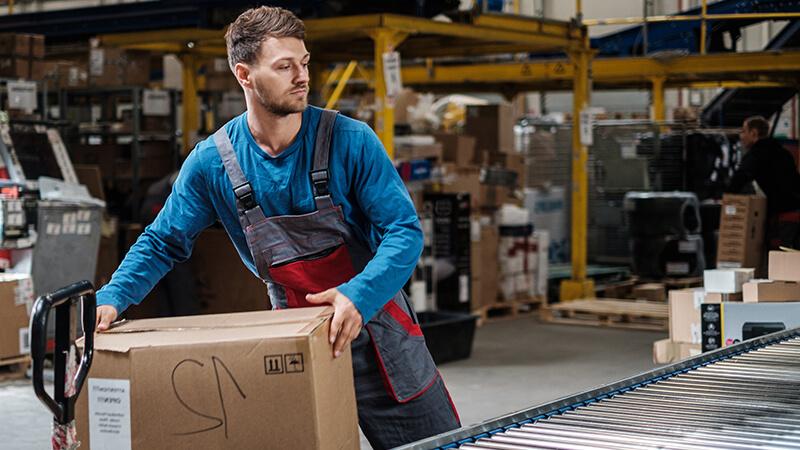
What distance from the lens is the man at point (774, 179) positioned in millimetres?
10102

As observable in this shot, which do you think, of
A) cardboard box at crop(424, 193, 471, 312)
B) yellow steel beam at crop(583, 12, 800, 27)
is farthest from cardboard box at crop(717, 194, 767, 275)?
yellow steel beam at crop(583, 12, 800, 27)

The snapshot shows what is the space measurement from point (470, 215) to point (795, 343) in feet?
23.5

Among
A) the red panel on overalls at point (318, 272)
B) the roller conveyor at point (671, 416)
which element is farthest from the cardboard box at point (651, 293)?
the red panel on overalls at point (318, 272)

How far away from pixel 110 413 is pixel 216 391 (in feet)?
0.83

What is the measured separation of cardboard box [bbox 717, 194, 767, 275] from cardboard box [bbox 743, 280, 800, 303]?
347 cm

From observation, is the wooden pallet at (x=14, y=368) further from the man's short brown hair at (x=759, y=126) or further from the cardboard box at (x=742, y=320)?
the man's short brown hair at (x=759, y=126)

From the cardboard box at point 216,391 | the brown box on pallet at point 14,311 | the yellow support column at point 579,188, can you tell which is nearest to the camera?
the cardboard box at point 216,391

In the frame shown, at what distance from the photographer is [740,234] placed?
9.73 meters

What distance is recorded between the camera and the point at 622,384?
10.4 feet

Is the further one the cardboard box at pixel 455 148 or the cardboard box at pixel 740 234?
the cardboard box at pixel 455 148

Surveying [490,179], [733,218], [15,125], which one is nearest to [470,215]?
[490,179]

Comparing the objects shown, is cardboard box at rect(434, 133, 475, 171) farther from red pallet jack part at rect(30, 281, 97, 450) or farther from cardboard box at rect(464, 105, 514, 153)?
red pallet jack part at rect(30, 281, 97, 450)

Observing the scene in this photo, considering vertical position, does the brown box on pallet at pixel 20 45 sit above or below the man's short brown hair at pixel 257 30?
above

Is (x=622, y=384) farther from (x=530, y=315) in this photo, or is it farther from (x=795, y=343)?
(x=530, y=315)
